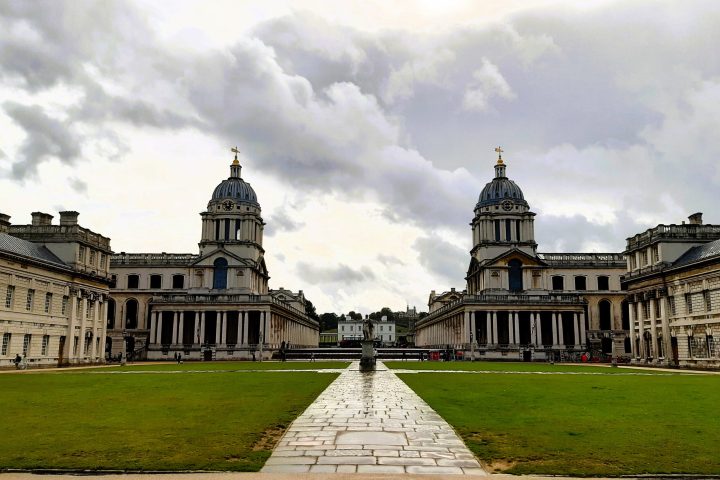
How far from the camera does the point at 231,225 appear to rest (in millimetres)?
95062

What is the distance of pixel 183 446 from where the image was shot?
13.0 m

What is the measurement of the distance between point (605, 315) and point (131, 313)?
76547 millimetres

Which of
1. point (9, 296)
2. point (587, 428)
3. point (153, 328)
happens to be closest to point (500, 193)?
point (153, 328)

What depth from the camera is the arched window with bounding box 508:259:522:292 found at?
92875 mm

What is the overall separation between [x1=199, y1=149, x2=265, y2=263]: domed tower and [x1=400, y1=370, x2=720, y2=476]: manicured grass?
70189 millimetres

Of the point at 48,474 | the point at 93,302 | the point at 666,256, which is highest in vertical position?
the point at 666,256

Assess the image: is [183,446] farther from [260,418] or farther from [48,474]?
[260,418]

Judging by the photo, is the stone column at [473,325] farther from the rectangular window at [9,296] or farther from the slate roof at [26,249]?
the rectangular window at [9,296]

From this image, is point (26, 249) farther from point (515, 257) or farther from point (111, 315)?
point (515, 257)

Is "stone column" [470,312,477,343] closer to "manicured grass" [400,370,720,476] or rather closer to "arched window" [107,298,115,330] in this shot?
"arched window" [107,298,115,330]

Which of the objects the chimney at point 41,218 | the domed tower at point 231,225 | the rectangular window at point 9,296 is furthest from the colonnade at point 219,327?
the rectangular window at point 9,296

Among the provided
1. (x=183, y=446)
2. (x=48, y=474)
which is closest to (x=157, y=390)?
(x=183, y=446)

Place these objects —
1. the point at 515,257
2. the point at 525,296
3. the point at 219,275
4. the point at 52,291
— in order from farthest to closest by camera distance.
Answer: the point at 515,257 < the point at 219,275 < the point at 525,296 < the point at 52,291

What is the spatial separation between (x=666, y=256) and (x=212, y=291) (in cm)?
6067
